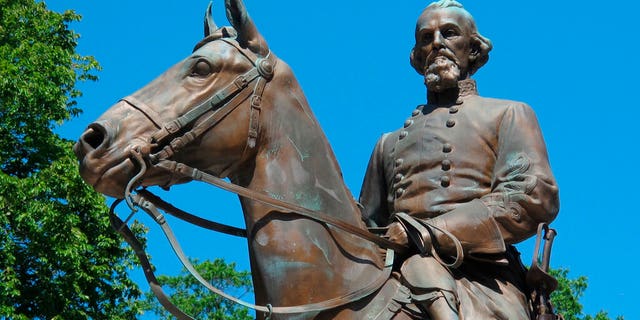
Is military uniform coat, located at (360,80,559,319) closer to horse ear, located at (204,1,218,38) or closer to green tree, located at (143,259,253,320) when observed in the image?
horse ear, located at (204,1,218,38)

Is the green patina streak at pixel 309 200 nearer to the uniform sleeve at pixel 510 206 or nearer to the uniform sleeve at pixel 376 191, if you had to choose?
the uniform sleeve at pixel 510 206

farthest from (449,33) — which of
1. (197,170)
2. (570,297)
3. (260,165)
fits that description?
(570,297)

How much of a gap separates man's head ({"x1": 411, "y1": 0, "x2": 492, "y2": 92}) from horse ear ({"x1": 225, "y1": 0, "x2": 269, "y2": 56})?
1490 mm

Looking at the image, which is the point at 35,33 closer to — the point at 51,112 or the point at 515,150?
the point at 51,112

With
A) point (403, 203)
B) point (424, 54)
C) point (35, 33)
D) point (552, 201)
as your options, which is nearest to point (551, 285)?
point (552, 201)

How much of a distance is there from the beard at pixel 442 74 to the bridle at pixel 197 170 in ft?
5.14

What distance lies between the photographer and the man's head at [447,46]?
9.67 metres

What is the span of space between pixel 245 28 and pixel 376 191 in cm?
179

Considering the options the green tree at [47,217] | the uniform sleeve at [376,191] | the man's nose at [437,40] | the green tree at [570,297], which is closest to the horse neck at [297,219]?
the uniform sleeve at [376,191]

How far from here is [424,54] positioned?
9.81 metres

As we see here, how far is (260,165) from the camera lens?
27.6 feet

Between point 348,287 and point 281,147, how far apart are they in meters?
0.93

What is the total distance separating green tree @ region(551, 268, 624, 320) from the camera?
3422cm

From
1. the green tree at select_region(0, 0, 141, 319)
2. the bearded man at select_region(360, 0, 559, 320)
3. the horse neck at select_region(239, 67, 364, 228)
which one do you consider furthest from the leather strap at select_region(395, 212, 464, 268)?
the green tree at select_region(0, 0, 141, 319)
